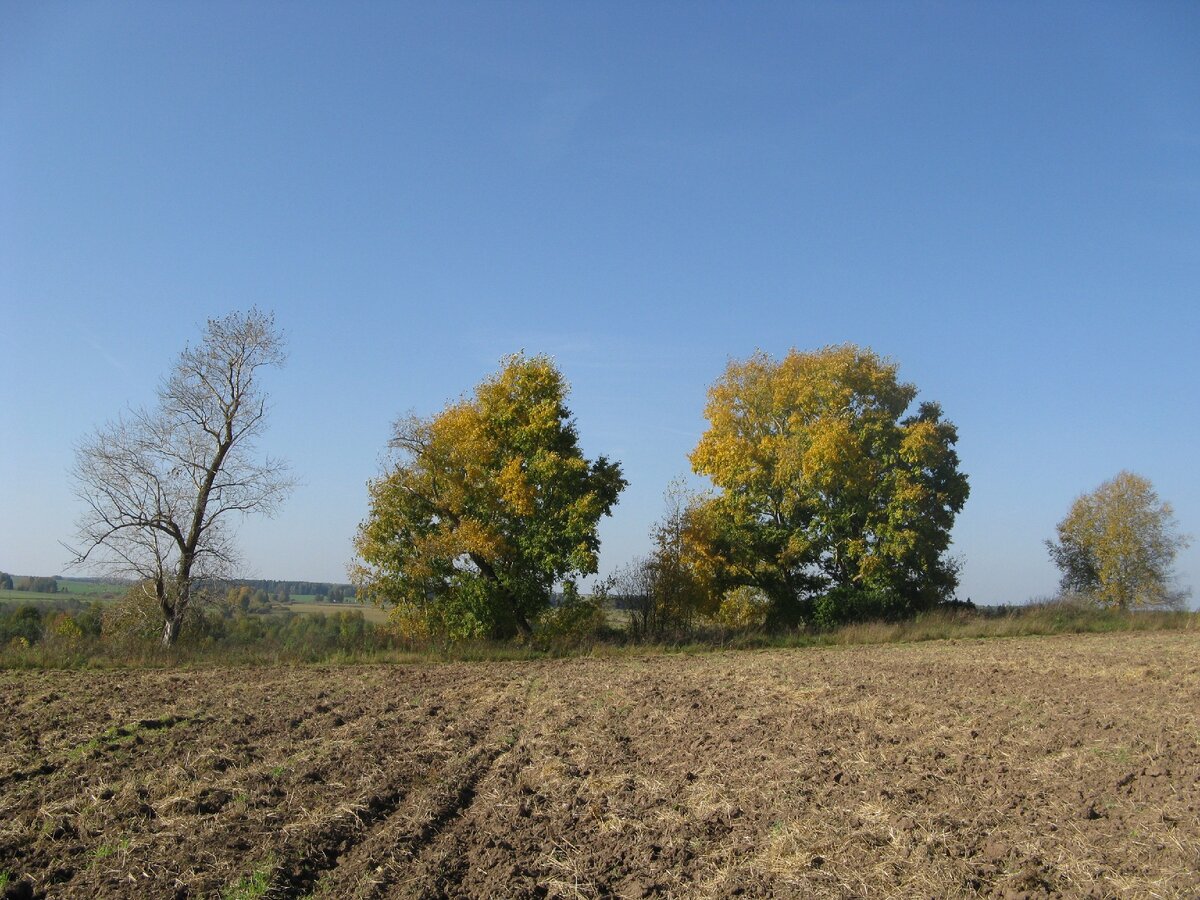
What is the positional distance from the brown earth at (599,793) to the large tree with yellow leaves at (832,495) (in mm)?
18181

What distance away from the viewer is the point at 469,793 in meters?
Answer: 9.16

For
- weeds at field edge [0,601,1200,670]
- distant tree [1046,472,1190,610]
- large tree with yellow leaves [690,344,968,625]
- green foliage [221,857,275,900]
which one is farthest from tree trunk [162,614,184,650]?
distant tree [1046,472,1190,610]

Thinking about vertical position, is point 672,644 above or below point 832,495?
below

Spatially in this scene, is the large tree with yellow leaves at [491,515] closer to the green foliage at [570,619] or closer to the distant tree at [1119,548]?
the green foliage at [570,619]

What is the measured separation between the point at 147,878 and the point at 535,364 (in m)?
24.1

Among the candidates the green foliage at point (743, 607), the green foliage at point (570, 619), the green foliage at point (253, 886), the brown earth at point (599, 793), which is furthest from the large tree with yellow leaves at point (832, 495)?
the green foliage at point (253, 886)

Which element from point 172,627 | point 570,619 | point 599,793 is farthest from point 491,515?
point 599,793

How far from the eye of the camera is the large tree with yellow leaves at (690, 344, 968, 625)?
34.4 m

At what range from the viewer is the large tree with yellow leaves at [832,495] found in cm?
3438

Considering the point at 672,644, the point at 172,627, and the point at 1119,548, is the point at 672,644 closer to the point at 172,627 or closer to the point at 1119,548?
the point at 172,627

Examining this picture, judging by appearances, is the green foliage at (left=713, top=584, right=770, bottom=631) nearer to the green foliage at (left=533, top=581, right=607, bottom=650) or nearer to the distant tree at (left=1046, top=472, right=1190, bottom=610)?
the green foliage at (left=533, top=581, right=607, bottom=650)

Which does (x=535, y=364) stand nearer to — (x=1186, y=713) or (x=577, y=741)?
(x=577, y=741)

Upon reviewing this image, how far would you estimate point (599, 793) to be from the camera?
9141 mm

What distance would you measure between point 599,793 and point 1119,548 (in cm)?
5703
